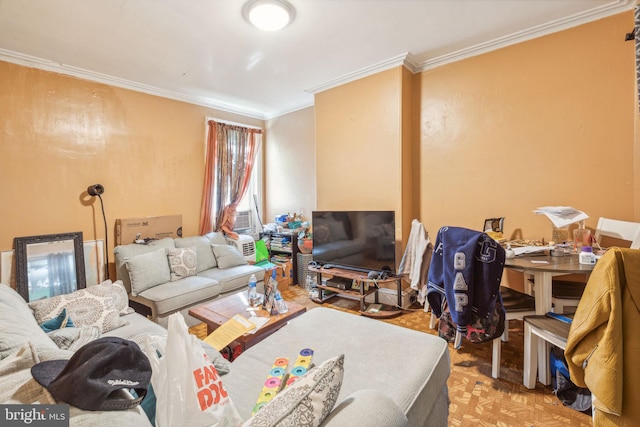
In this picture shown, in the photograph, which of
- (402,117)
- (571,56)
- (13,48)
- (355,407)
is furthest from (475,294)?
(13,48)

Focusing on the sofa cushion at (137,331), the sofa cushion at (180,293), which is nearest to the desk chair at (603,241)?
the sofa cushion at (137,331)

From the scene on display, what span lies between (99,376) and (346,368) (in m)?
0.94

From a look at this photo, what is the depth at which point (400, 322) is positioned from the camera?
9.47ft

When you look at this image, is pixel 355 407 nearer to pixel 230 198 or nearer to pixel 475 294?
pixel 475 294

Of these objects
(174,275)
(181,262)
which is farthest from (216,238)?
(174,275)

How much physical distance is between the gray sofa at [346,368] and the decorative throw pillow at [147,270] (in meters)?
0.99

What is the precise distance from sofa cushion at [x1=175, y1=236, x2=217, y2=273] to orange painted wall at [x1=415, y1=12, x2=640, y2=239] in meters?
2.62

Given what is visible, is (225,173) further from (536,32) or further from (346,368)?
(536,32)

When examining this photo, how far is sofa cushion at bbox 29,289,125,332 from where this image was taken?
1.95 meters

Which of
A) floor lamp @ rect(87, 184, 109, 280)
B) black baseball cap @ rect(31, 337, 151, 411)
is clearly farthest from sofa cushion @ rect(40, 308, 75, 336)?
floor lamp @ rect(87, 184, 109, 280)

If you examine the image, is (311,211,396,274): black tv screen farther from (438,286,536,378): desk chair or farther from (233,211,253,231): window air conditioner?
(233,211,253,231): window air conditioner

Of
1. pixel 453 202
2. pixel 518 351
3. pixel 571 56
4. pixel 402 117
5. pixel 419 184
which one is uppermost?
pixel 571 56

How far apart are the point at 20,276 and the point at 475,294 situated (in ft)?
12.5

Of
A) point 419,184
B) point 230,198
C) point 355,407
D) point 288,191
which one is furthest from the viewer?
point 288,191
